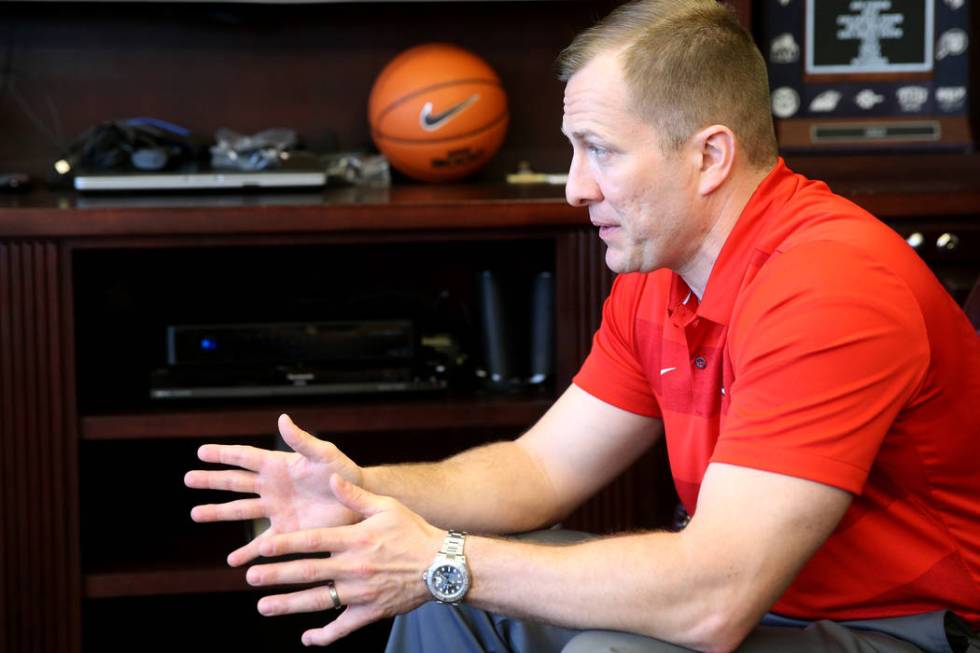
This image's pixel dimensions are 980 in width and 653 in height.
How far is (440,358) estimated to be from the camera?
2297 millimetres

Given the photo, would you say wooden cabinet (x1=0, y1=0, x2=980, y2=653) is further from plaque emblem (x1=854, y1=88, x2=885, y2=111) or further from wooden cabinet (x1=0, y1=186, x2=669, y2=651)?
plaque emblem (x1=854, y1=88, x2=885, y2=111)

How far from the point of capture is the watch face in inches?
49.9

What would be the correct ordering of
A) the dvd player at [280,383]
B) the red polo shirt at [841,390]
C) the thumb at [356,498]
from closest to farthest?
the red polo shirt at [841,390], the thumb at [356,498], the dvd player at [280,383]

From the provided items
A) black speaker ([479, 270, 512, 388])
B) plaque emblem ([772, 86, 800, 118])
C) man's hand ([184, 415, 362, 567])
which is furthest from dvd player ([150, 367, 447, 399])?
plaque emblem ([772, 86, 800, 118])

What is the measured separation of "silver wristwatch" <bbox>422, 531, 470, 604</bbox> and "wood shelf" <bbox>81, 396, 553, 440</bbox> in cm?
88

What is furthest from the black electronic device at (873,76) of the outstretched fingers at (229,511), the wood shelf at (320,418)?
the outstretched fingers at (229,511)

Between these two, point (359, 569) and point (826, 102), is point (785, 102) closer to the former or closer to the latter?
point (826, 102)

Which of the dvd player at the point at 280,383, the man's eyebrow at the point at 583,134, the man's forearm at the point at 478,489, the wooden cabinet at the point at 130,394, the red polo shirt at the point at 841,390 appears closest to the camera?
the red polo shirt at the point at 841,390

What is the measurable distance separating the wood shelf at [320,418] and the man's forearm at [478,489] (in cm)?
51

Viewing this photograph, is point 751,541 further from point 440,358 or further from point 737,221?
point 440,358

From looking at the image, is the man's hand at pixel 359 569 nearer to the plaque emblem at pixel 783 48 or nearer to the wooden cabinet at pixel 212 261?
the wooden cabinet at pixel 212 261

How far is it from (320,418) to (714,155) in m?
0.98

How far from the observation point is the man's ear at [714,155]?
1.38m

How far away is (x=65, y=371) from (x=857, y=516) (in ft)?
4.31
